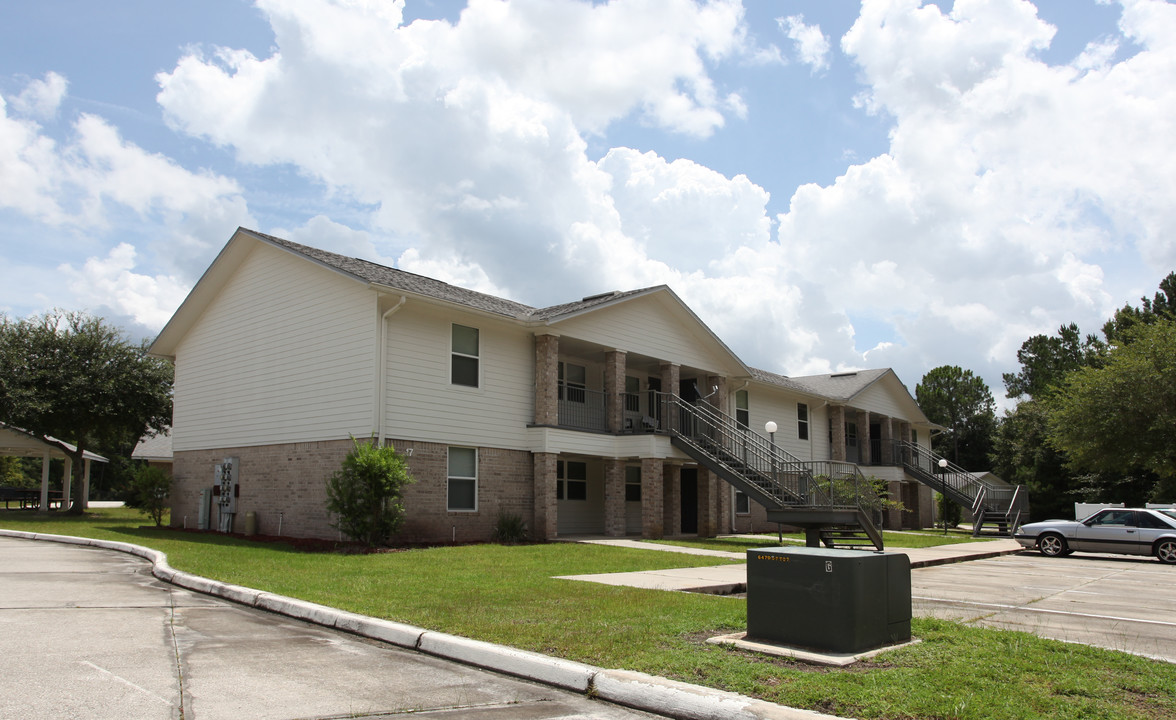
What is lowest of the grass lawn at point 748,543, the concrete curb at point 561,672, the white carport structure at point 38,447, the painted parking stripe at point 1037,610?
the grass lawn at point 748,543

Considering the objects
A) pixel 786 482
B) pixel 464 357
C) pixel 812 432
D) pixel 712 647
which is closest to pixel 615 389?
pixel 464 357

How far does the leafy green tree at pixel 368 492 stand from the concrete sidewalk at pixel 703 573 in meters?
5.40

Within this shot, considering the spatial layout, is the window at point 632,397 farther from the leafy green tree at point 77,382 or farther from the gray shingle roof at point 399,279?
the leafy green tree at point 77,382

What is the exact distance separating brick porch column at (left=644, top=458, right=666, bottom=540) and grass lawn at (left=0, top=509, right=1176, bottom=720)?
959cm

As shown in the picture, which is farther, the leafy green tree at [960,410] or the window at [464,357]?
the leafy green tree at [960,410]

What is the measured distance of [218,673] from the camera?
6258mm

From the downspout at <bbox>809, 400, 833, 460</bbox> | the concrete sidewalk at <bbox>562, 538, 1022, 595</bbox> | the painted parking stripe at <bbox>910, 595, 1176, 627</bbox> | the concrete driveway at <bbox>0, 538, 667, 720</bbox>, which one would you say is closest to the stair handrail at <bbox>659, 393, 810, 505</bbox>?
the concrete sidewalk at <bbox>562, 538, 1022, 595</bbox>

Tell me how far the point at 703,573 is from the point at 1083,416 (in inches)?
937

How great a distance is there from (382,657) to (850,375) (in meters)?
36.6

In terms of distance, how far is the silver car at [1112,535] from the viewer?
2058cm

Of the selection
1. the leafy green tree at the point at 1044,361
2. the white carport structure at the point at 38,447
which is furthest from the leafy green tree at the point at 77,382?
the leafy green tree at the point at 1044,361

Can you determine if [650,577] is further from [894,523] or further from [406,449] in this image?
[894,523]

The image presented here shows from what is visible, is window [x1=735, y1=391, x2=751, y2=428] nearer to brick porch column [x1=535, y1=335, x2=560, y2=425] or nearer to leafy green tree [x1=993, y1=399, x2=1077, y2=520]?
brick porch column [x1=535, y1=335, x2=560, y2=425]

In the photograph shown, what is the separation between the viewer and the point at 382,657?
7199mm
